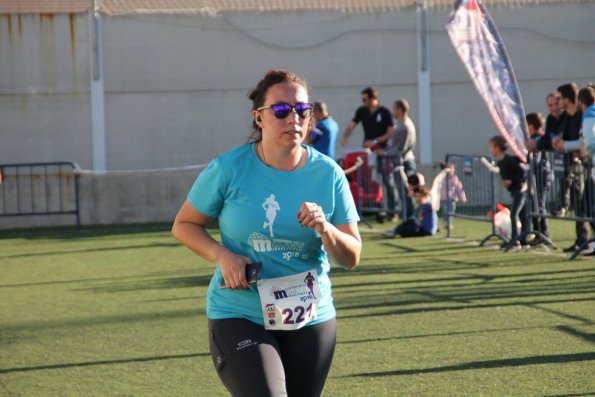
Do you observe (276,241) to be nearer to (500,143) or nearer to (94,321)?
(94,321)

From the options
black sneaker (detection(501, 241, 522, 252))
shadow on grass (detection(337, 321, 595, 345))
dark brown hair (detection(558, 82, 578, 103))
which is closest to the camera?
shadow on grass (detection(337, 321, 595, 345))

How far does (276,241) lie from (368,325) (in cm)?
521

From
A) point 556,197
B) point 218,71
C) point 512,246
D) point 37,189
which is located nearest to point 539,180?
point 556,197

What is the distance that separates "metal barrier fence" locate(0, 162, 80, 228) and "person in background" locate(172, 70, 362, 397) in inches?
708

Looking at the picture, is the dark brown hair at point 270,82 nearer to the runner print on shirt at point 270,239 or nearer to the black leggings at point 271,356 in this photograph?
the runner print on shirt at point 270,239

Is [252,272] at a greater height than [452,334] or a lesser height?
greater

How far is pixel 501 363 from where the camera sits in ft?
25.8

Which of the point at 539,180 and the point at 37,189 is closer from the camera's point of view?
the point at 539,180

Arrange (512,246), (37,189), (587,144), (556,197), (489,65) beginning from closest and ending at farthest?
(587,144)
(489,65)
(556,197)
(512,246)
(37,189)

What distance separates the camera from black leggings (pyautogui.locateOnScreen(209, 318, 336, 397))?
4.36 m

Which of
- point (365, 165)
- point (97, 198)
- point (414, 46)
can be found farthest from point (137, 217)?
point (414, 46)

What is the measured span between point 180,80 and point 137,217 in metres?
2.92

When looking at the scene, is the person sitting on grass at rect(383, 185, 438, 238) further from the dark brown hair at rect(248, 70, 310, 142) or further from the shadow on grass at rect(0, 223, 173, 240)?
the dark brown hair at rect(248, 70, 310, 142)

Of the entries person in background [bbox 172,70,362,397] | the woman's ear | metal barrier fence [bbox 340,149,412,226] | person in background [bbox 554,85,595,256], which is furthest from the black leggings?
metal barrier fence [bbox 340,149,412,226]
